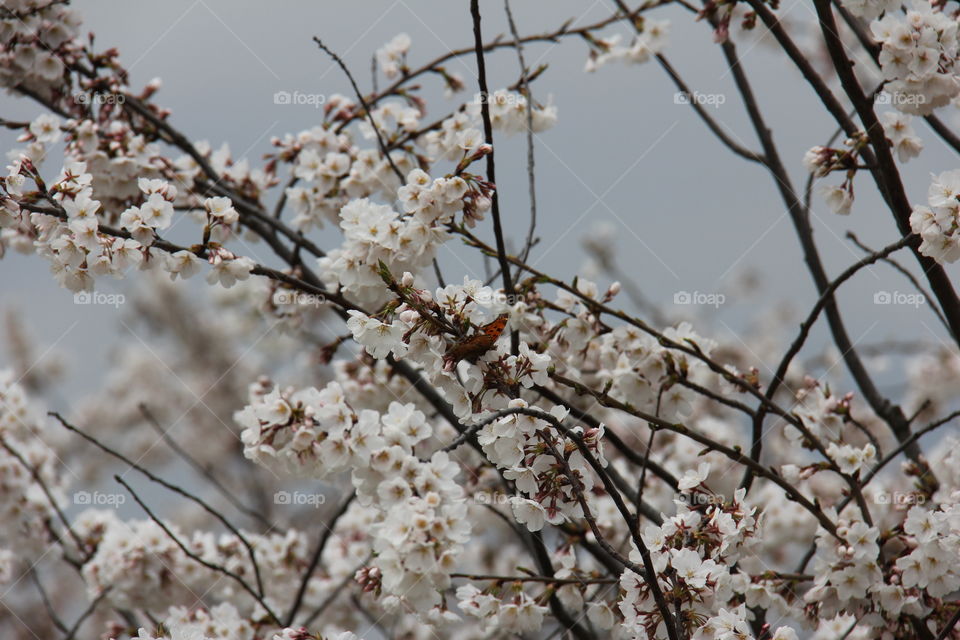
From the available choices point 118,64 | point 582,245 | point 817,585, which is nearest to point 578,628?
point 817,585

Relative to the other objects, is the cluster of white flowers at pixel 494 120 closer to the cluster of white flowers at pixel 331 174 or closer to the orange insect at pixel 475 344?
the cluster of white flowers at pixel 331 174

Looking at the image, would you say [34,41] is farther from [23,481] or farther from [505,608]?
[505,608]

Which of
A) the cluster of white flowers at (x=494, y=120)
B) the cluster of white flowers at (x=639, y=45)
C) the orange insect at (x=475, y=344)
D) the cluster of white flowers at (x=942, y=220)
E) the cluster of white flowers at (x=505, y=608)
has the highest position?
the cluster of white flowers at (x=639, y=45)

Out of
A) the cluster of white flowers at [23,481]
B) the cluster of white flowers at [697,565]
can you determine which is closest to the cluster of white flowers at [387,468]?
the cluster of white flowers at [697,565]

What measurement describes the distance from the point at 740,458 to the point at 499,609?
36.3 inches

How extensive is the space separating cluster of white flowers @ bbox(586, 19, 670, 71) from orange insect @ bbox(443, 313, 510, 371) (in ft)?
7.68

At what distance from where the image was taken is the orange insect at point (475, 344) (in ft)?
7.79

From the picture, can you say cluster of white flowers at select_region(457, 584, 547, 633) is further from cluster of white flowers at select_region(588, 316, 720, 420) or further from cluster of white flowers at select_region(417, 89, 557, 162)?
cluster of white flowers at select_region(417, 89, 557, 162)

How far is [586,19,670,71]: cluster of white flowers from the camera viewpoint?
4.24m

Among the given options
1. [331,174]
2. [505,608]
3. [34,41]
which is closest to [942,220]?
[505,608]

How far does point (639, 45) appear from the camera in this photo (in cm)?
423

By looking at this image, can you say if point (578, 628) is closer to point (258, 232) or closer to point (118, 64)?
point (258, 232)

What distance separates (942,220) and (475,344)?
1429 mm

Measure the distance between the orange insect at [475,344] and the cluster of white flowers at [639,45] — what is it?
234 centimetres
